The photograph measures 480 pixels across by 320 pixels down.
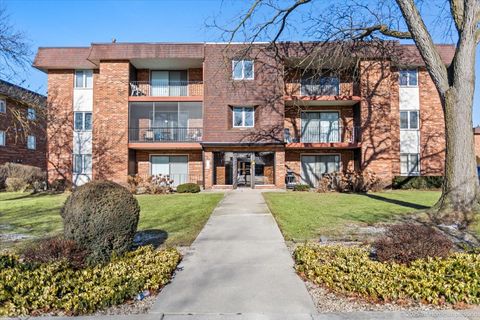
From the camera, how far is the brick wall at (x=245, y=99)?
2164 cm

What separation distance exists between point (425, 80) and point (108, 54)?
2248 cm

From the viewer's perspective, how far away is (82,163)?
23734 mm

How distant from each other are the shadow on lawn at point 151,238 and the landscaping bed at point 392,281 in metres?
3.47

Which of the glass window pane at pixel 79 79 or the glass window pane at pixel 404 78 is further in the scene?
the glass window pane at pixel 79 79

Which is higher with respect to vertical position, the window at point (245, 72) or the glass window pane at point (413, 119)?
A: the window at point (245, 72)

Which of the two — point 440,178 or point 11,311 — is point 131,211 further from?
point 440,178

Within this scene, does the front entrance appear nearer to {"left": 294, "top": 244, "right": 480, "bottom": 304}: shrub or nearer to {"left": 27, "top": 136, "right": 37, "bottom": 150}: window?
{"left": 294, "top": 244, "right": 480, "bottom": 304}: shrub

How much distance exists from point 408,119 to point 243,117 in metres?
12.0

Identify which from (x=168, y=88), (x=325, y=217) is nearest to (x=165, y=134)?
(x=168, y=88)

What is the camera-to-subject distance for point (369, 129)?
21734 millimetres

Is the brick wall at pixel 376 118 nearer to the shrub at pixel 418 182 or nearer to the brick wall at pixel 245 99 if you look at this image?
the shrub at pixel 418 182

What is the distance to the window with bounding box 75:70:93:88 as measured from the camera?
23969 millimetres

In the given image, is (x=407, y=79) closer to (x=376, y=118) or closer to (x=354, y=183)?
(x=376, y=118)

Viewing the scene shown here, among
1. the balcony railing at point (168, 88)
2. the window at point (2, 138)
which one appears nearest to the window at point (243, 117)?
the balcony railing at point (168, 88)
